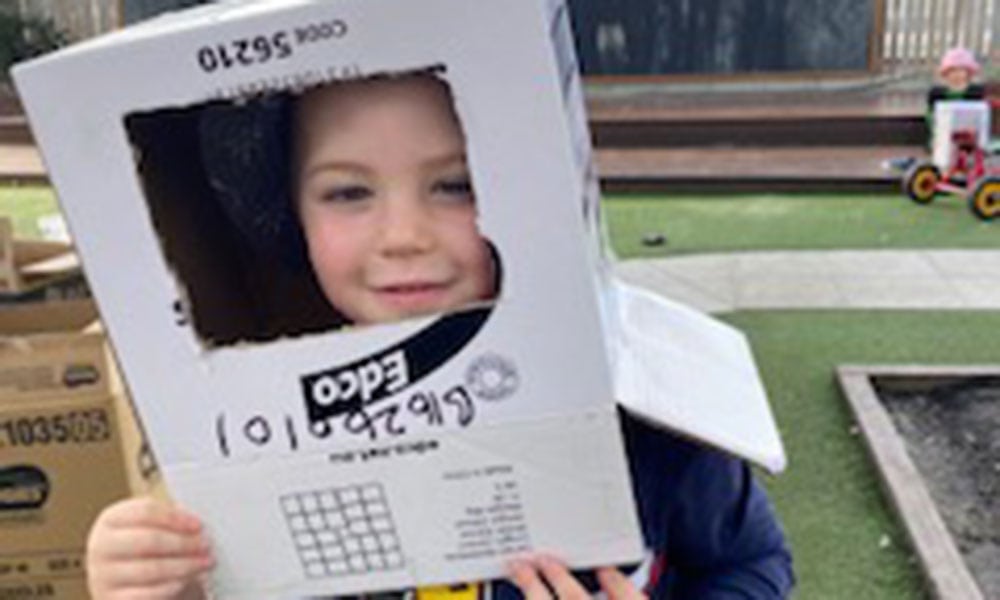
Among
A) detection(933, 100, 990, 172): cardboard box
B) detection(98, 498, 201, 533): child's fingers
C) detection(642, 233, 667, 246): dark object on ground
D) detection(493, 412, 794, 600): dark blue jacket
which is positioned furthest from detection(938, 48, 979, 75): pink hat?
detection(98, 498, 201, 533): child's fingers

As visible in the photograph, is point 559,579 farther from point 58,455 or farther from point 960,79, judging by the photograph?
point 960,79

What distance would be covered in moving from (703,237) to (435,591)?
441 cm

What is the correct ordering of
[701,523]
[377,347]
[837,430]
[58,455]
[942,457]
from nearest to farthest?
1. [377,347]
2. [701,523]
3. [58,455]
4. [942,457]
5. [837,430]

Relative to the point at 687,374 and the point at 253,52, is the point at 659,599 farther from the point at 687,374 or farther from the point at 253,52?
the point at 253,52

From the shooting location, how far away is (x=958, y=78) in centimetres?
539

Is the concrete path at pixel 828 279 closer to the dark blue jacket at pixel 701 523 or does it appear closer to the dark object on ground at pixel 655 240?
the dark object on ground at pixel 655 240

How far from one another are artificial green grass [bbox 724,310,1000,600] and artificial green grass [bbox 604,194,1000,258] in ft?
3.53

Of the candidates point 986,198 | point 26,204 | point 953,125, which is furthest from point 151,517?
point 26,204

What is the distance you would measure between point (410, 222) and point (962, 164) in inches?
210

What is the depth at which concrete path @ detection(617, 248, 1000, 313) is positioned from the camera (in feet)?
13.2

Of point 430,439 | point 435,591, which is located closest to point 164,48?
point 430,439

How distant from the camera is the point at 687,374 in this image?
35.1 inches

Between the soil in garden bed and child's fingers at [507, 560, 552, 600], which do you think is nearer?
child's fingers at [507, 560, 552, 600]

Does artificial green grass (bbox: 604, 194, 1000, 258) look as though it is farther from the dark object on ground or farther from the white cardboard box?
the white cardboard box
